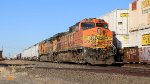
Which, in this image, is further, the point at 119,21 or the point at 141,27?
the point at 119,21

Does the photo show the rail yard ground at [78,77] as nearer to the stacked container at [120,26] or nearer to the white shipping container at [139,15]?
the white shipping container at [139,15]

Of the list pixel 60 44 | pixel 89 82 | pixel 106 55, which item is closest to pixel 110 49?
pixel 106 55

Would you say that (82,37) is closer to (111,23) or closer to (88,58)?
(88,58)

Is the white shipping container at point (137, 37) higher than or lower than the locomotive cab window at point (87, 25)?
lower

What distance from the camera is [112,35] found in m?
26.6

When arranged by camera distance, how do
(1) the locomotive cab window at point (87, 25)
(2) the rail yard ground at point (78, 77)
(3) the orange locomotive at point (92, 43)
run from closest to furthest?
(2) the rail yard ground at point (78, 77) → (3) the orange locomotive at point (92, 43) → (1) the locomotive cab window at point (87, 25)

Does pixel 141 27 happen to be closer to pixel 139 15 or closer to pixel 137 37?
pixel 137 37

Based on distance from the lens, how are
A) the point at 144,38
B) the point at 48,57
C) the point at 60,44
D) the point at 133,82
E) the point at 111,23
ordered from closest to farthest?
the point at 133,82 < the point at 144,38 < the point at 111,23 < the point at 60,44 < the point at 48,57

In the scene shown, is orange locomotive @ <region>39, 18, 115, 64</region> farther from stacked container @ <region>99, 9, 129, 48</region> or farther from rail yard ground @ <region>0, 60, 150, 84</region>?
rail yard ground @ <region>0, 60, 150, 84</region>

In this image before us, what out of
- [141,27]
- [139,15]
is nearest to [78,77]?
[141,27]

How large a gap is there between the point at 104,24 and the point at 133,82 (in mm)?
16706

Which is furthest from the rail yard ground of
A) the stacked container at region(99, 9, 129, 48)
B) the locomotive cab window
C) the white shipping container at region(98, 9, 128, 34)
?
the white shipping container at region(98, 9, 128, 34)

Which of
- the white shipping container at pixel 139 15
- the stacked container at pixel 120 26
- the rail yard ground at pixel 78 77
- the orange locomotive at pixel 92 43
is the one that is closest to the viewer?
the rail yard ground at pixel 78 77

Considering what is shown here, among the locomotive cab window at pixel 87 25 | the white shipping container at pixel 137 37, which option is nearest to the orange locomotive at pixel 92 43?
the locomotive cab window at pixel 87 25
